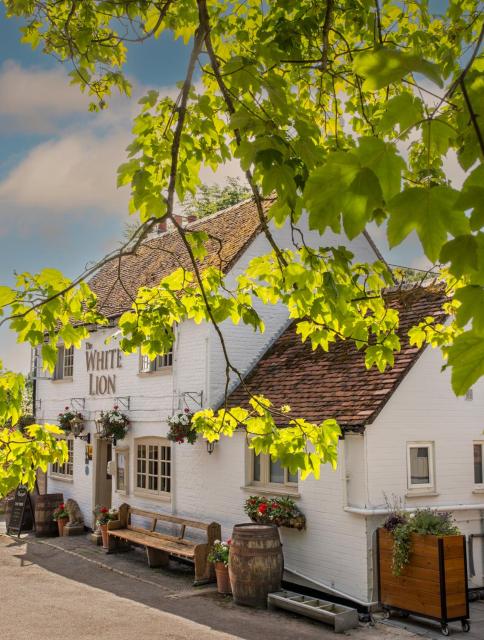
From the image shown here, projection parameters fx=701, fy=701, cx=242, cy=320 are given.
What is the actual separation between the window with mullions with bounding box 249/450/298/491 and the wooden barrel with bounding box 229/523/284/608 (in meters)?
1.35

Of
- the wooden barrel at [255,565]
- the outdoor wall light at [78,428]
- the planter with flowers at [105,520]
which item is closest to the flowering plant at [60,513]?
the outdoor wall light at [78,428]

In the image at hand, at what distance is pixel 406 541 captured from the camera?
406 inches

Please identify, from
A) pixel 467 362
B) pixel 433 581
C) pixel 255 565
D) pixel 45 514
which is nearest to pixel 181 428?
pixel 255 565

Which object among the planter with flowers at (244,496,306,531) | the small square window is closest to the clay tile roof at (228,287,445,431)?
the small square window

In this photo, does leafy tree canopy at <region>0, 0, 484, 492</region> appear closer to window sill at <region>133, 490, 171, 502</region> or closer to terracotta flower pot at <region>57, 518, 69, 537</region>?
window sill at <region>133, 490, 171, 502</region>

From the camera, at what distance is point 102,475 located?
61.8 feet

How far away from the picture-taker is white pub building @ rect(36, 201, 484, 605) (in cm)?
1135

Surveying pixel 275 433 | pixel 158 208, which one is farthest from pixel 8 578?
pixel 158 208

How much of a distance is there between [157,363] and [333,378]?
5208 millimetres

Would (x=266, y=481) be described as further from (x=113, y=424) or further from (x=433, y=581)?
(x=113, y=424)

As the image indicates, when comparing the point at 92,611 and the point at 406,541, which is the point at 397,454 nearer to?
the point at 406,541

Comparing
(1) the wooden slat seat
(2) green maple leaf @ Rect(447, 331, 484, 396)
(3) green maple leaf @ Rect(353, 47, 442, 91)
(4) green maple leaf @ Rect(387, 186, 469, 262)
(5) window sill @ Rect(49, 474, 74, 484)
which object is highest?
(3) green maple leaf @ Rect(353, 47, 442, 91)

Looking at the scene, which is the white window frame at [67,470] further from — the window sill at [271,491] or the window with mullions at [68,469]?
the window sill at [271,491]

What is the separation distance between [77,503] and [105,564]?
16.0 ft
